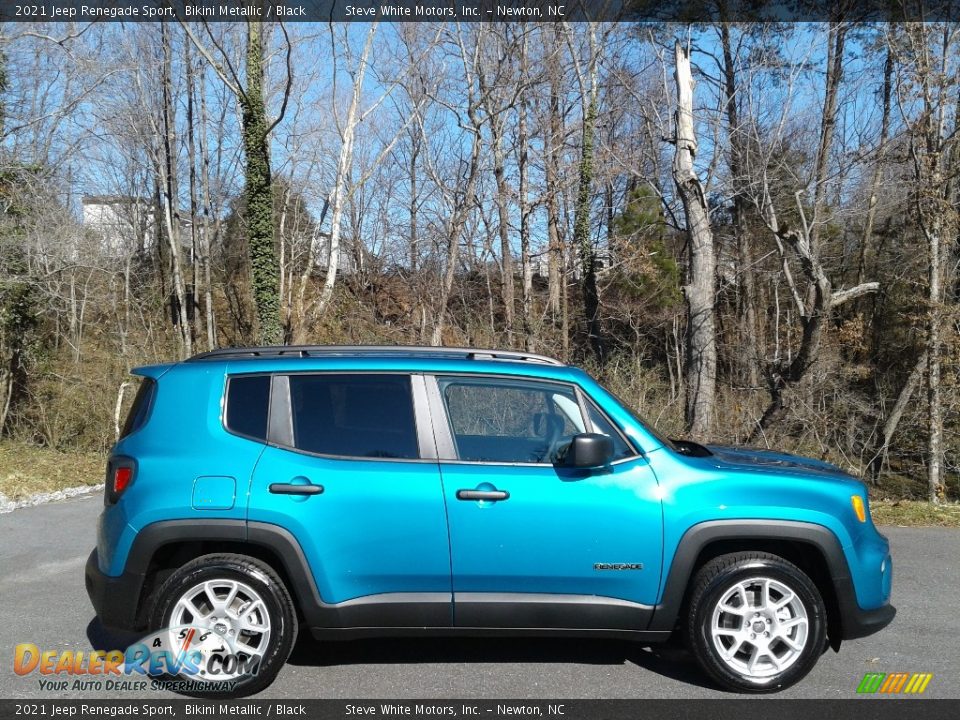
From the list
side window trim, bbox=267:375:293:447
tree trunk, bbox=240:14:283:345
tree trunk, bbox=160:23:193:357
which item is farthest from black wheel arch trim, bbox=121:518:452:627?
tree trunk, bbox=160:23:193:357

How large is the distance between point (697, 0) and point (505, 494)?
20579 millimetres

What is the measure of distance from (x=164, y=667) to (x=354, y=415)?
1.63 m

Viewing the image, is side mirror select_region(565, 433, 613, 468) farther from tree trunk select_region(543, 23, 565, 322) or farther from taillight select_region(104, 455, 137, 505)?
tree trunk select_region(543, 23, 565, 322)

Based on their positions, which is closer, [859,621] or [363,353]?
[859,621]

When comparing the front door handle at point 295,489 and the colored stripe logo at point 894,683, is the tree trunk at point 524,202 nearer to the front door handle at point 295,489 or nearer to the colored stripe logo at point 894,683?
the colored stripe logo at point 894,683

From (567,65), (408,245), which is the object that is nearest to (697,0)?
(567,65)

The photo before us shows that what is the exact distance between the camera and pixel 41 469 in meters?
13.8

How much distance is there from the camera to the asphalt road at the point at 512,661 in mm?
4457

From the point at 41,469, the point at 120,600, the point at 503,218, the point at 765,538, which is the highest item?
the point at 503,218

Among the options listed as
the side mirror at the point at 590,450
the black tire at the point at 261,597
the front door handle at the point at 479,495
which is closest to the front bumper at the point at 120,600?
the black tire at the point at 261,597

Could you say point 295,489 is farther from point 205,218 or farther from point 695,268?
point 205,218

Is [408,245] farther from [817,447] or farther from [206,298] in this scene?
[817,447]

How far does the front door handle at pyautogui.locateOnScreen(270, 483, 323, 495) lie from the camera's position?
439 centimetres

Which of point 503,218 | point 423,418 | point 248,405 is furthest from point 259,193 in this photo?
point 423,418
